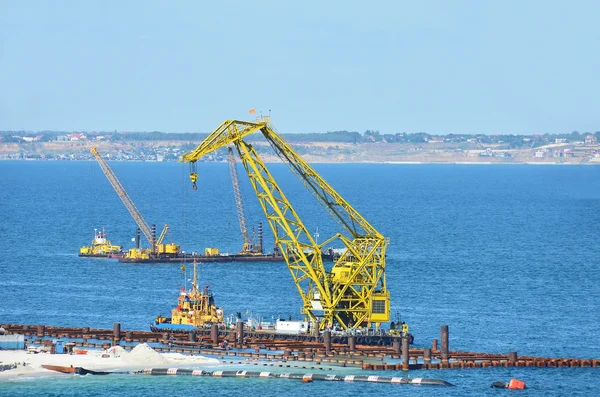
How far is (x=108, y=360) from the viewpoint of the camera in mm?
101688

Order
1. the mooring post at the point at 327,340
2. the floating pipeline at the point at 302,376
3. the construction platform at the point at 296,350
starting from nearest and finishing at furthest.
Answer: the floating pipeline at the point at 302,376 → the construction platform at the point at 296,350 → the mooring post at the point at 327,340

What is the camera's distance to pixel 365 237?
11594 centimetres

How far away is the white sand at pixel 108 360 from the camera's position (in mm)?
99438

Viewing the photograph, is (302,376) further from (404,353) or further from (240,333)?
(240,333)

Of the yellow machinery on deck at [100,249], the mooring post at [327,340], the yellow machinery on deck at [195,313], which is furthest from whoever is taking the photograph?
the yellow machinery on deck at [100,249]

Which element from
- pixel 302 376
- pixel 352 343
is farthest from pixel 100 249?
pixel 302 376

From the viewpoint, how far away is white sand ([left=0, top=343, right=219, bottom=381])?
99.4 meters

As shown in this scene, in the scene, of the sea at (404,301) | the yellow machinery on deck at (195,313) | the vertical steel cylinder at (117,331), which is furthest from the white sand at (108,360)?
the yellow machinery on deck at (195,313)

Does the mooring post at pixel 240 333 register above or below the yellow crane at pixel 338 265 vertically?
below

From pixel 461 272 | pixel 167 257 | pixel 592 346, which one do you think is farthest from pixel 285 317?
pixel 167 257

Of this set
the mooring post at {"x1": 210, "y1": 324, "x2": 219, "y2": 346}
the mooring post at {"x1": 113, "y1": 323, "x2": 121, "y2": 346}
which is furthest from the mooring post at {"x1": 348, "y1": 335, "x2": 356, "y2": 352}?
the mooring post at {"x1": 113, "y1": 323, "x2": 121, "y2": 346}

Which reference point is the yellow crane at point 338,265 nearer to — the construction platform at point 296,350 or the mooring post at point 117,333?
the construction platform at point 296,350

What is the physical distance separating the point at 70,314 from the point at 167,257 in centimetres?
4975

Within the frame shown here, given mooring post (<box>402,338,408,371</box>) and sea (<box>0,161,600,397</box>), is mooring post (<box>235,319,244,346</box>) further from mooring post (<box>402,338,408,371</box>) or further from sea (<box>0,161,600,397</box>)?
mooring post (<box>402,338,408,371</box>)
